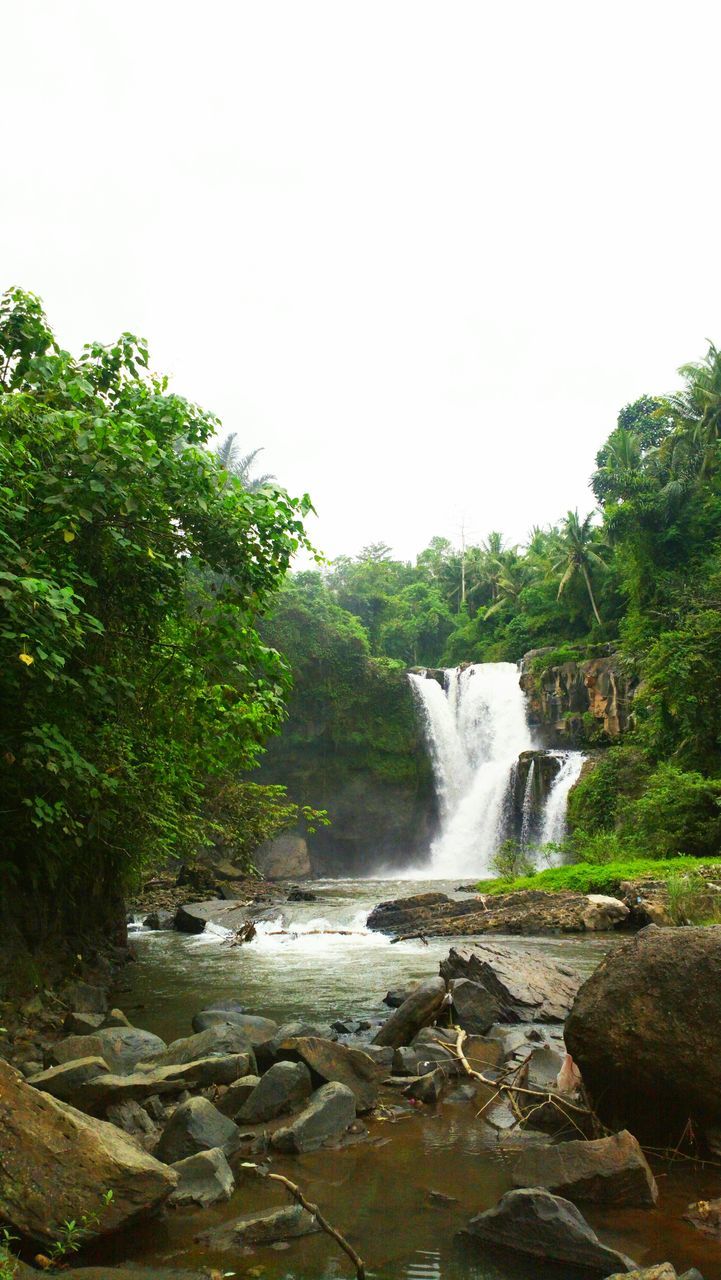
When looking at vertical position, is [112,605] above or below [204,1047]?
above

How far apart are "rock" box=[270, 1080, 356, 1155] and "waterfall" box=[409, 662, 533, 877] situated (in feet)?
73.5

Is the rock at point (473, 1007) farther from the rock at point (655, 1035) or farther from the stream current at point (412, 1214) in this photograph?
the rock at point (655, 1035)

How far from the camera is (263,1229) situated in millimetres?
3801

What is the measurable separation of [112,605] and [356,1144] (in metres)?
4.57

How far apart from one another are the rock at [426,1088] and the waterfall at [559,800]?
1922 centimetres

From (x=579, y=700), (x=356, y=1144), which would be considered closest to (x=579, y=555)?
(x=579, y=700)

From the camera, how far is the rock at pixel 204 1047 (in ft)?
20.9

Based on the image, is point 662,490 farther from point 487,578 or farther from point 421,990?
point 421,990

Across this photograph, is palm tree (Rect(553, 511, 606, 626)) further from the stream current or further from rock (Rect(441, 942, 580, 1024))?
the stream current

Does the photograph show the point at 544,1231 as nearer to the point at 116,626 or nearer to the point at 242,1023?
the point at 242,1023

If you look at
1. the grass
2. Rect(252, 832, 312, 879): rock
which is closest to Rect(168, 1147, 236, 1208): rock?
the grass

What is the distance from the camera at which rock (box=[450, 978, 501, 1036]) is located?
24.6ft

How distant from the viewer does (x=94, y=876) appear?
995 cm

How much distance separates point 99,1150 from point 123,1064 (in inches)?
109
